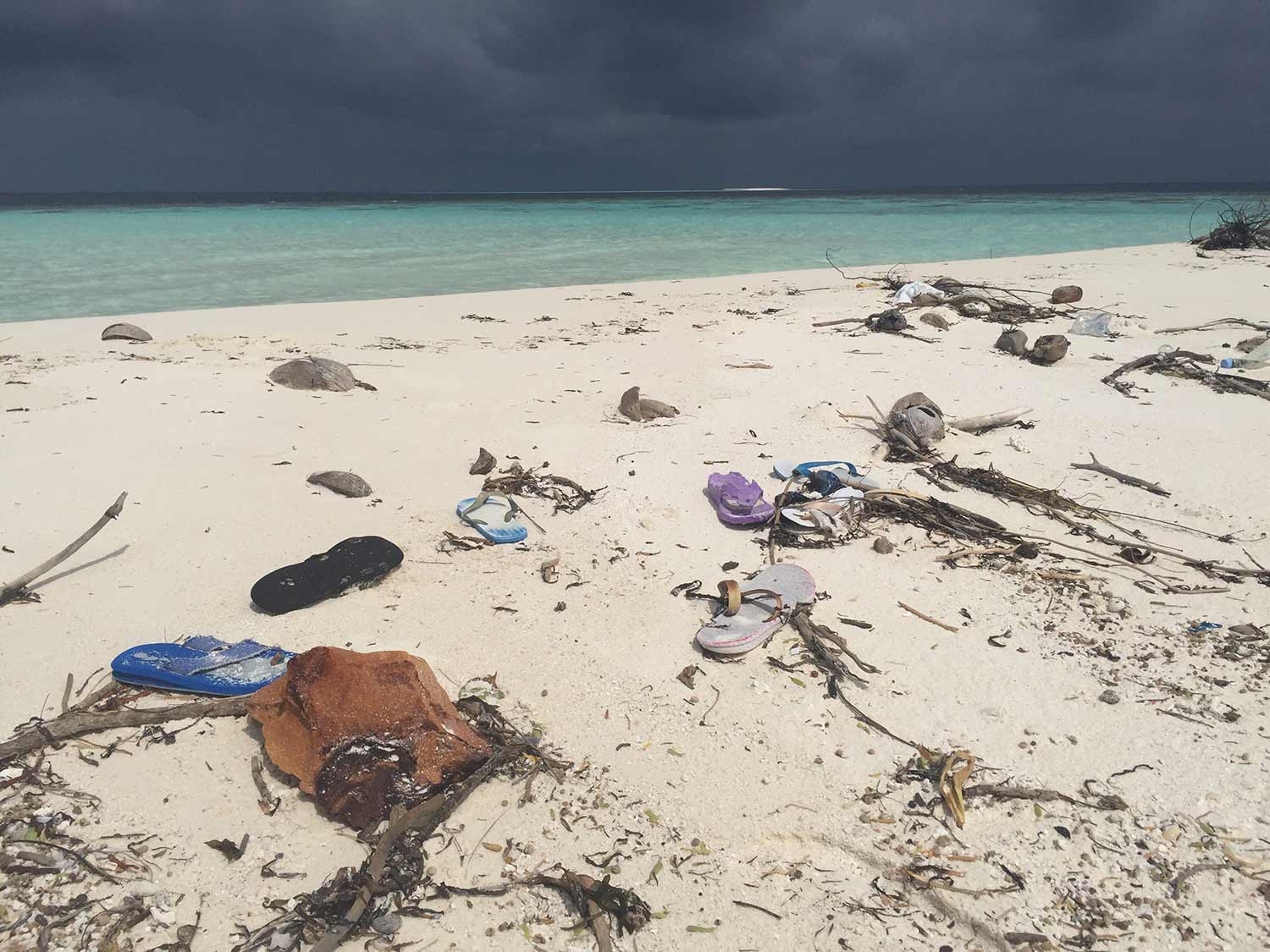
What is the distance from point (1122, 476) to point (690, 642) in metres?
2.74

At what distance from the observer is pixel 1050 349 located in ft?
20.1

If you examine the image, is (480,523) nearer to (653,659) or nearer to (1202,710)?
(653,659)

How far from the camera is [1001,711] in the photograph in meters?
2.43

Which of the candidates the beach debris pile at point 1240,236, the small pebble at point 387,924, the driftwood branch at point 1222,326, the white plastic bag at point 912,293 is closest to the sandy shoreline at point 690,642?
the small pebble at point 387,924

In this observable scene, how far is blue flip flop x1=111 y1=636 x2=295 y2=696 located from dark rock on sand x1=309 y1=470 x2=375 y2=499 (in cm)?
140

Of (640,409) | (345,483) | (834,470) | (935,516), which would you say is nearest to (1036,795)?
(935,516)

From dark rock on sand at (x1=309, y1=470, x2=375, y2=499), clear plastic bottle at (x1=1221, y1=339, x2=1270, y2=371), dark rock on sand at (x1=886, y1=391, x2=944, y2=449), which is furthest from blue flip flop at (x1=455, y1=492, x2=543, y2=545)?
clear plastic bottle at (x1=1221, y1=339, x2=1270, y2=371)

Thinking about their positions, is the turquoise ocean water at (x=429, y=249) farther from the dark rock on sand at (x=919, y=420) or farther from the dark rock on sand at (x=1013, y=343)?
the dark rock on sand at (x=919, y=420)

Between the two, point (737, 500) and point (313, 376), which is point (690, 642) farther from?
point (313, 376)

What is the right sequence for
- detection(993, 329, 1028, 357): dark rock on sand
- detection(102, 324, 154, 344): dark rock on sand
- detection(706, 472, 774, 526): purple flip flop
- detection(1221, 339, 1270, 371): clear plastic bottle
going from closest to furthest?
detection(706, 472, 774, 526): purple flip flop, detection(1221, 339, 1270, 371): clear plastic bottle, detection(993, 329, 1028, 357): dark rock on sand, detection(102, 324, 154, 344): dark rock on sand

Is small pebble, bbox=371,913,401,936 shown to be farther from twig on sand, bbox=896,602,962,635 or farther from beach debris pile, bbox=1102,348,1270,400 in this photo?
beach debris pile, bbox=1102,348,1270,400

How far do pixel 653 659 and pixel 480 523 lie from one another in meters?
1.29

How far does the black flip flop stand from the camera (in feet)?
9.75

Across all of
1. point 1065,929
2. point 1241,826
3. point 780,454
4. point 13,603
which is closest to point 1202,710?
point 1241,826
